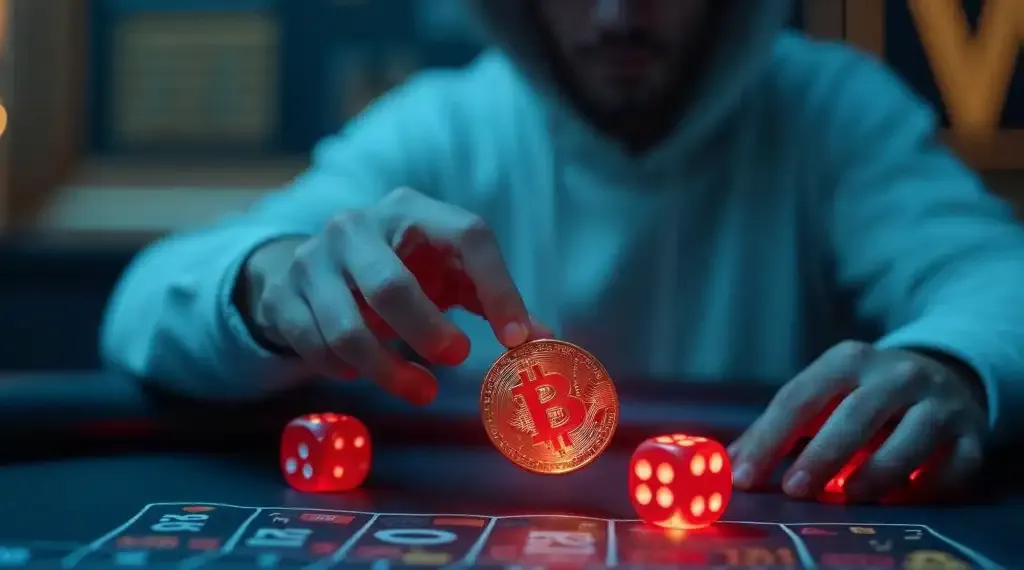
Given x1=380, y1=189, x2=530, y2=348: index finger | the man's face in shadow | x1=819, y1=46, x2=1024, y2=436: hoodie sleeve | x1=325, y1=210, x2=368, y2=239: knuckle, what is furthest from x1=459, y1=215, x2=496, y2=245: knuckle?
the man's face in shadow

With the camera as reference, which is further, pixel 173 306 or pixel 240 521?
pixel 173 306

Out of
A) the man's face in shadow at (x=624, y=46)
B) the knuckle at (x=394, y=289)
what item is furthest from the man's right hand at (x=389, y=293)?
the man's face in shadow at (x=624, y=46)

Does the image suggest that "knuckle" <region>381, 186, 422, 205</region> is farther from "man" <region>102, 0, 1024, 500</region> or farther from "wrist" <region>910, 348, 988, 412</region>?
"wrist" <region>910, 348, 988, 412</region>

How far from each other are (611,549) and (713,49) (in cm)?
108

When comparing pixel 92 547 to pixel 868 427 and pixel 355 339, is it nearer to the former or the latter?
pixel 355 339

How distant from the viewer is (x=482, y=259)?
0.81 metres

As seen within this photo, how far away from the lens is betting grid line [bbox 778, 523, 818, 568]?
55 centimetres

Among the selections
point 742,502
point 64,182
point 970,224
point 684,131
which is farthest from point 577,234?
point 64,182

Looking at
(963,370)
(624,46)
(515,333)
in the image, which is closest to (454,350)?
(515,333)

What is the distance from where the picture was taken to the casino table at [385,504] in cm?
56

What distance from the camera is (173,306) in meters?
1.06

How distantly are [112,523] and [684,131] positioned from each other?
1144mm

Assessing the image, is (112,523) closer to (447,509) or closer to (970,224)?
(447,509)

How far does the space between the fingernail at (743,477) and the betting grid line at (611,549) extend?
0.64 ft
